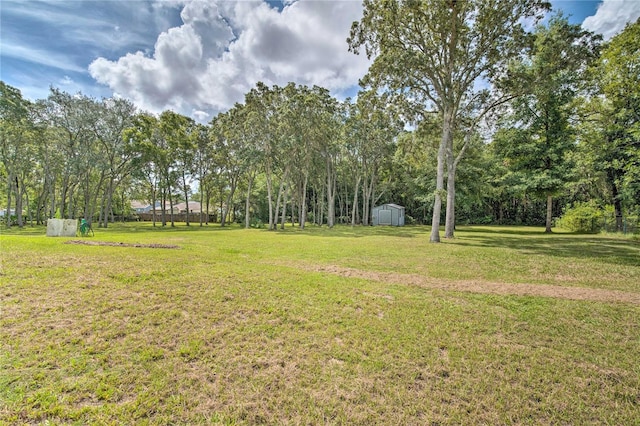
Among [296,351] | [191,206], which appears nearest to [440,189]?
[296,351]

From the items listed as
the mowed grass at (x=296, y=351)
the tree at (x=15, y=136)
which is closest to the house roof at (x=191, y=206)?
the tree at (x=15, y=136)

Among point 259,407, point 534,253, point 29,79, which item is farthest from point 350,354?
point 534,253

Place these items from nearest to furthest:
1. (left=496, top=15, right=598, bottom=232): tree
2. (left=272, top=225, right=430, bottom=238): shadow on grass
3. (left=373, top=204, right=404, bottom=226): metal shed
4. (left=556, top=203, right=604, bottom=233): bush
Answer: (left=496, top=15, right=598, bottom=232): tree < (left=272, top=225, right=430, bottom=238): shadow on grass < (left=556, top=203, right=604, bottom=233): bush < (left=373, top=204, right=404, bottom=226): metal shed

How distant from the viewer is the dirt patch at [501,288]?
5.76m

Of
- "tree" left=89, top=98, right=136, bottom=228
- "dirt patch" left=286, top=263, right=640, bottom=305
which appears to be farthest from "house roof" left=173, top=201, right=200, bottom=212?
"dirt patch" left=286, top=263, right=640, bottom=305

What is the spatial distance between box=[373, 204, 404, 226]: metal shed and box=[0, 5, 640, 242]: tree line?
323cm

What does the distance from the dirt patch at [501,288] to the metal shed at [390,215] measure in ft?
98.5

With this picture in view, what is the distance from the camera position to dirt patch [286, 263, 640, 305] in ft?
18.9

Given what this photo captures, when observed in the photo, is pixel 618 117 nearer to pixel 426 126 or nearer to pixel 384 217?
pixel 426 126

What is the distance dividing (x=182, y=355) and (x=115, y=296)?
2.37m

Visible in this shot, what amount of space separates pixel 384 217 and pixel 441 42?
24.5 meters

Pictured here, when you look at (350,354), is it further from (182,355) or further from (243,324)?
(182,355)

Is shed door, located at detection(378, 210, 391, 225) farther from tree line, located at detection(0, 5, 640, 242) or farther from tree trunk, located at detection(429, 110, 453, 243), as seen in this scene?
tree trunk, located at detection(429, 110, 453, 243)

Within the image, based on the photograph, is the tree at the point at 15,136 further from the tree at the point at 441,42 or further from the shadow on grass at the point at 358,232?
the tree at the point at 441,42
